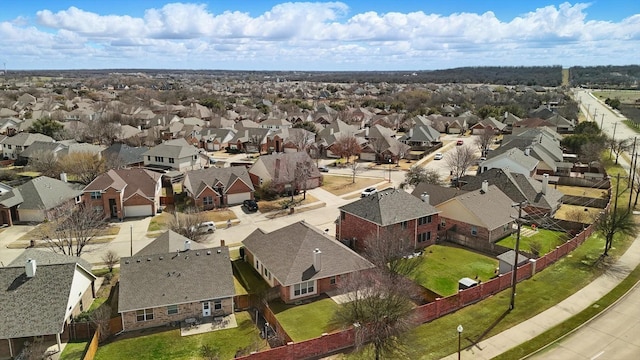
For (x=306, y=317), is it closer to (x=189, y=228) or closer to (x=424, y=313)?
(x=424, y=313)

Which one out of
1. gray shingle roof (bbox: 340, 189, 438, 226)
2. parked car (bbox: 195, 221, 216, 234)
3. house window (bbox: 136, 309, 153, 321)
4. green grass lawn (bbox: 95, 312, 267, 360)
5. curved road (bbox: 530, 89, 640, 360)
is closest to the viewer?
curved road (bbox: 530, 89, 640, 360)

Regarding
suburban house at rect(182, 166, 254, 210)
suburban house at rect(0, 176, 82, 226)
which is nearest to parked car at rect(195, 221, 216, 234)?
suburban house at rect(182, 166, 254, 210)

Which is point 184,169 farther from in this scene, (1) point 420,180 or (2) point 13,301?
(2) point 13,301

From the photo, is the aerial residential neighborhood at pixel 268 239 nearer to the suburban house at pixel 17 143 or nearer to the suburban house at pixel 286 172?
the suburban house at pixel 286 172

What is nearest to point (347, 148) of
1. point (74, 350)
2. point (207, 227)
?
point (207, 227)

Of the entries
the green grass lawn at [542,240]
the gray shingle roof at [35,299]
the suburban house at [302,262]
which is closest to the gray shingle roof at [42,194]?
the gray shingle roof at [35,299]

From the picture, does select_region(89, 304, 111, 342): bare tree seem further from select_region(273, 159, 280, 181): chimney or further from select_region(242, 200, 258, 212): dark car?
select_region(273, 159, 280, 181): chimney

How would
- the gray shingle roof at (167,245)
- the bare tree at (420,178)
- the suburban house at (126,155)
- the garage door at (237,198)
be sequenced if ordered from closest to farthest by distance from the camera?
the gray shingle roof at (167,245) → the garage door at (237,198) → the bare tree at (420,178) → the suburban house at (126,155)
